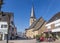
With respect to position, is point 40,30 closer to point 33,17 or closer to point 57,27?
point 57,27

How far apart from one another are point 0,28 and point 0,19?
4.02 metres

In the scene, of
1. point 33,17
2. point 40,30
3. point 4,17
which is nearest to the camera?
point 4,17

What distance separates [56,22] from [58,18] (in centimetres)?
169

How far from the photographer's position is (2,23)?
241ft

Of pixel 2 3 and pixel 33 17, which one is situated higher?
pixel 33 17

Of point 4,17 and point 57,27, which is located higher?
point 4,17

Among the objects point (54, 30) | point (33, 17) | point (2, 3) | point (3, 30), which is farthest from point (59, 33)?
point (33, 17)

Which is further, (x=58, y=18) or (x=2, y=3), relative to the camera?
(x=58, y=18)

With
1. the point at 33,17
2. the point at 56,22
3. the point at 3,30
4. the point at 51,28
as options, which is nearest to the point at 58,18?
the point at 56,22

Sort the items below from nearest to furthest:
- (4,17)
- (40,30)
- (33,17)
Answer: (4,17) → (40,30) → (33,17)

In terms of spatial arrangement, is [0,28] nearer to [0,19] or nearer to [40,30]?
[0,19]

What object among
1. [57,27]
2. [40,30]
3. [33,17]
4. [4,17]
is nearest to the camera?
[57,27]

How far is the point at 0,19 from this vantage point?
74938mm

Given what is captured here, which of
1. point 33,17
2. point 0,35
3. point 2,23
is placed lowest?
point 0,35
